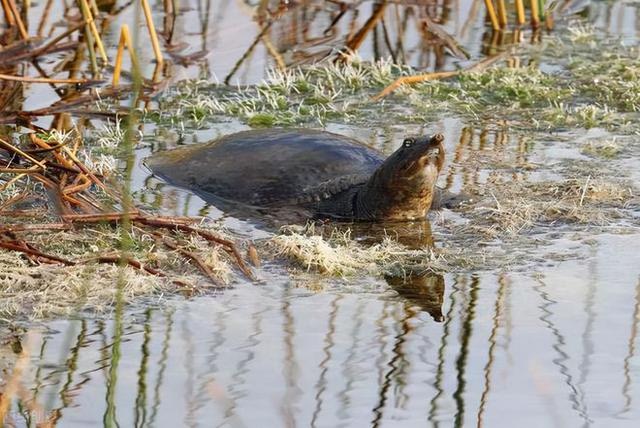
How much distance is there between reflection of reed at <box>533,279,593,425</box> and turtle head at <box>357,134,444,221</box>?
40.9 inches

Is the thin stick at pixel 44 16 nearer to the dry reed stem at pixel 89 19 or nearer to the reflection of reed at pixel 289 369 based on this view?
the dry reed stem at pixel 89 19

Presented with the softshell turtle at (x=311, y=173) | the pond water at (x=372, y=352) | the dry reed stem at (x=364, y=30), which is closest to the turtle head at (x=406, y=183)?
the softshell turtle at (x=311, y=173)

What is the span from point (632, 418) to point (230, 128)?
4073 mm

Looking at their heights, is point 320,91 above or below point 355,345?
above

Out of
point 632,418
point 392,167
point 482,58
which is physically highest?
point 482,58

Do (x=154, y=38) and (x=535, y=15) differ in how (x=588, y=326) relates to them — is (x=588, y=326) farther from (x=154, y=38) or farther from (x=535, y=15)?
(x=535, y=15)

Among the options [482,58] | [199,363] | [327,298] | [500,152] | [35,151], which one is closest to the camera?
[199,363]

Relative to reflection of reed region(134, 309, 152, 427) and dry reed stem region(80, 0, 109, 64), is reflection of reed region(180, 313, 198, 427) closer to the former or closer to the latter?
reflection of reed region(134, 309, 152, 427)

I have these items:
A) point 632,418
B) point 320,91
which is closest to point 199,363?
point 632,418

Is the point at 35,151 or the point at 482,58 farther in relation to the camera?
the point at 482,58

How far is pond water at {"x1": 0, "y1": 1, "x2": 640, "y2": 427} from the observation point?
11.9 ft

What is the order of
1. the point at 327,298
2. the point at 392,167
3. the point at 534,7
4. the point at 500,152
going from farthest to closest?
the point at 534,7
the point at 500,152
the point at 392,167
the point at 327,298

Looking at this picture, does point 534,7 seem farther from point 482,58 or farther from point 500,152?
point 500,152

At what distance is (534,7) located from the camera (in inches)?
Answer: 380
